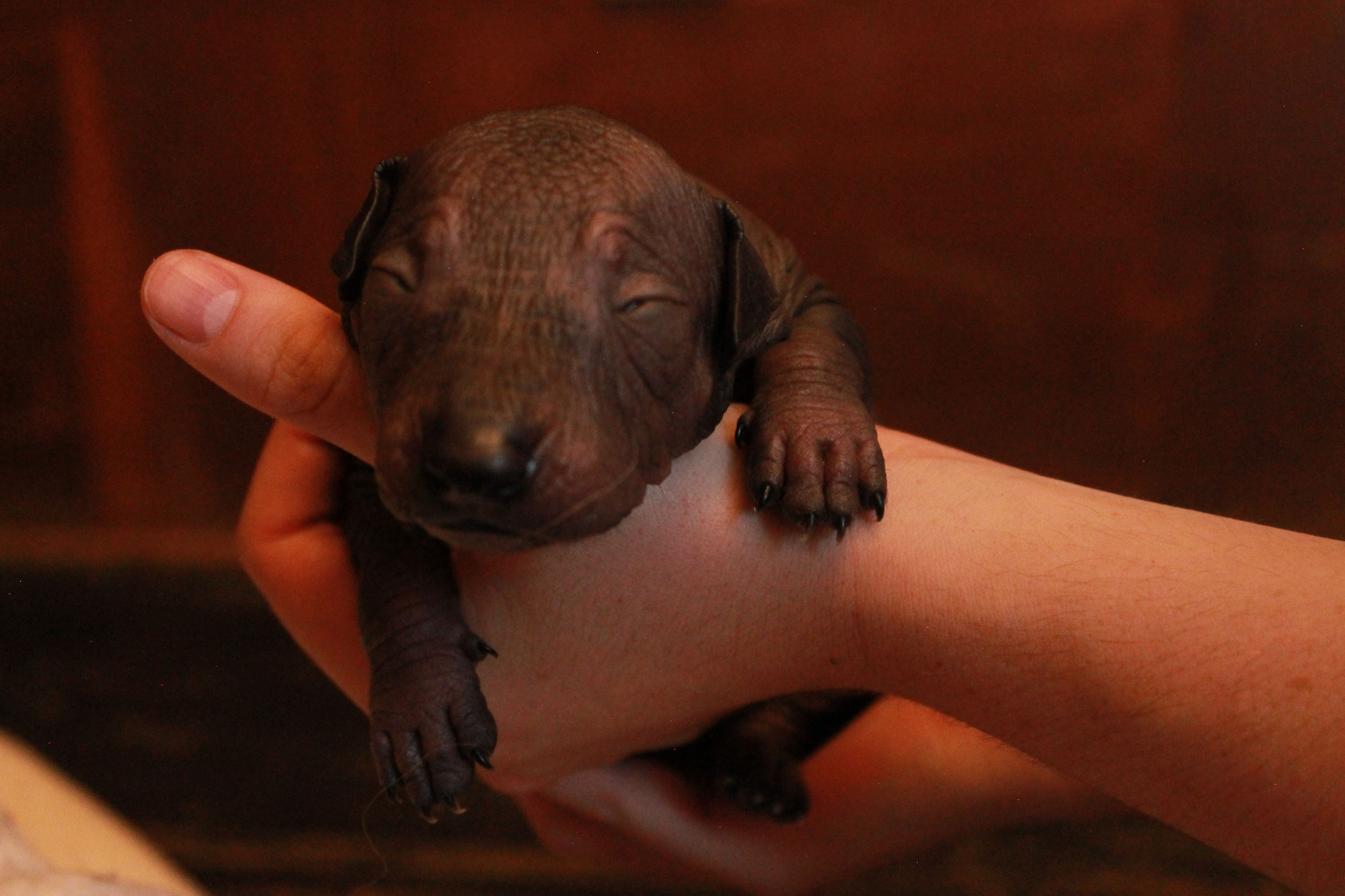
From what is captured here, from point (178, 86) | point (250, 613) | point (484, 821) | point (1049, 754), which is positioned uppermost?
point (178, 86)

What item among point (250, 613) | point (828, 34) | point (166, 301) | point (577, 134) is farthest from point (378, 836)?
point (828, 34)

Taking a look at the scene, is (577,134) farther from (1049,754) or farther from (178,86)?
(178,86)

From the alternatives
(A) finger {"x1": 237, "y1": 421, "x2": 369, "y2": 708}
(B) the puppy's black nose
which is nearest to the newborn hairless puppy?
(B) the puppy's black nose

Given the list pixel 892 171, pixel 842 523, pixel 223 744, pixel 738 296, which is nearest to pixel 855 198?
pixel 892 171

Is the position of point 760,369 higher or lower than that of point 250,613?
higher

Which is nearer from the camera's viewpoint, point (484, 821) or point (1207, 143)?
point (1207, 143)

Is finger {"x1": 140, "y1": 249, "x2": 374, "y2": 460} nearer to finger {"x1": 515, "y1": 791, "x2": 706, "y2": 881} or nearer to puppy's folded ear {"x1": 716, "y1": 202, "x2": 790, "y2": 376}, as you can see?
puppy's folded ear {"x1": 716, "y1": 202, "x2": 790, "y2": 376}

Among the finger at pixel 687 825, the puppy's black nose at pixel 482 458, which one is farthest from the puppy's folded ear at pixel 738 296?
the finger at pixel 687 825

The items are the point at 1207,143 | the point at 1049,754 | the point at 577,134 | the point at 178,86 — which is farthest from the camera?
the point at 178,86
